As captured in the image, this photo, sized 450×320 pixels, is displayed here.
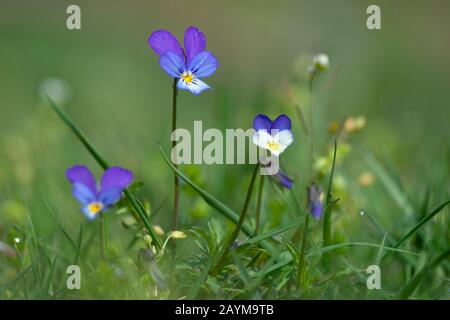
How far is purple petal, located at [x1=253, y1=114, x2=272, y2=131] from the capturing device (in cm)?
133

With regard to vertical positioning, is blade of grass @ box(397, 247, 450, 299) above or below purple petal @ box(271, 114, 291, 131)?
below

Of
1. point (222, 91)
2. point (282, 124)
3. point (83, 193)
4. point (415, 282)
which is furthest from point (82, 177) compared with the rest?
point (222, 91)

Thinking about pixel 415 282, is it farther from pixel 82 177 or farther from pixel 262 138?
pixel 82 177

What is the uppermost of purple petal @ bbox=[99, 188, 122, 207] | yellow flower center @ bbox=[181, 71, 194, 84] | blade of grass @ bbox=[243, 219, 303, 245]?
yellow flower center @ bbox=[181, 71, 194, 84]

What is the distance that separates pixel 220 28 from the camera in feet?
16.7

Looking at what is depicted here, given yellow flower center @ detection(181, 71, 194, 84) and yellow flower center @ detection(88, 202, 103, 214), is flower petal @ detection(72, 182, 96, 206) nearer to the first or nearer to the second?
yellow flower center @ detection(88, 202, 103, 214)

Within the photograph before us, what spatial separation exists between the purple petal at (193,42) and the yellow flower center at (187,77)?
0.02 metres

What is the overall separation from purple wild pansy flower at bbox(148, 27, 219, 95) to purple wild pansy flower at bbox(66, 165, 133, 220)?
0.19 meters

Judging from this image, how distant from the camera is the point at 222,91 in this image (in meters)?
2.35

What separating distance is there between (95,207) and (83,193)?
0.03 m

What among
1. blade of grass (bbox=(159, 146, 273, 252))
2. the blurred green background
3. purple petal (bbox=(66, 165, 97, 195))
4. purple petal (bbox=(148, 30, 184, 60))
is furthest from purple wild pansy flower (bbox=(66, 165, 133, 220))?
the blurred green background
